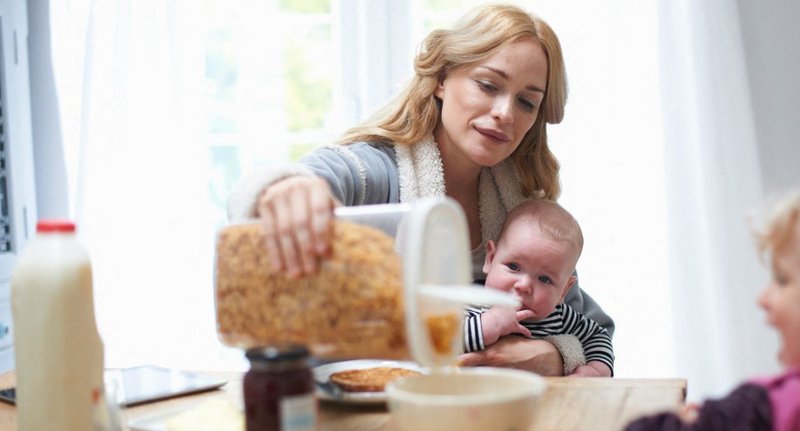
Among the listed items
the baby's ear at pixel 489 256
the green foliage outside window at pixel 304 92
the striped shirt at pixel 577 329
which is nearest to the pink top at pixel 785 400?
the striped shirt at pixel 577 329

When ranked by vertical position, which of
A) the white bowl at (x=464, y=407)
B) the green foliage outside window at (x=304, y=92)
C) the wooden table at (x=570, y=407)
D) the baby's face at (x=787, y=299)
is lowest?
the wooden table at (x=570, y=407)

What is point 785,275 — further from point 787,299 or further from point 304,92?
point 304,92

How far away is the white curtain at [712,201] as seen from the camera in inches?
97.7

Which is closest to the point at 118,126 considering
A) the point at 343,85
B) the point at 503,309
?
the point at 343,85

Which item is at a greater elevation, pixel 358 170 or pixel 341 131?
pixel 341 131

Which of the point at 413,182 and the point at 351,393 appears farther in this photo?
the point at 413,182

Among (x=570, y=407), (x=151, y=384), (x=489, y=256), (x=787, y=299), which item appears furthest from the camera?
(x=489, y=256)

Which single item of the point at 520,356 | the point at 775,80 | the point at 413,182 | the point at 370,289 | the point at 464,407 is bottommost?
the point at 520,356

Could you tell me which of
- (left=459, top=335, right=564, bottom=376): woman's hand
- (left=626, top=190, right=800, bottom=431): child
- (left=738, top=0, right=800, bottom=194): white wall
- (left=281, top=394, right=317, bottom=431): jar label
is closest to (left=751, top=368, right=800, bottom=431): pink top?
(left=626, top=190, right=800, bottom=431): child

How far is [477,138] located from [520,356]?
1.55 feet

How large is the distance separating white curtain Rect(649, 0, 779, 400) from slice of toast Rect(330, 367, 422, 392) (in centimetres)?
165

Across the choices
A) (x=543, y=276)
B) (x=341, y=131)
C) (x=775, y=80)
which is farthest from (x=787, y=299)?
(x=341, y=131)

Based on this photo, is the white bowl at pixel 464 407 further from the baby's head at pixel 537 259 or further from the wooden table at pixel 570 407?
the baby's head at pixel 537 259

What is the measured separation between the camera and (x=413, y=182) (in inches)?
66.2
